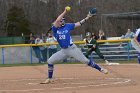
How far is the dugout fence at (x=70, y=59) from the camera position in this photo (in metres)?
25.7

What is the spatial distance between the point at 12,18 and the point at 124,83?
1981 inches

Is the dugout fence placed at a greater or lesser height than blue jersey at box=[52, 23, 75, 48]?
lesser

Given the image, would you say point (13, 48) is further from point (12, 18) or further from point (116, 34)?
point (12, 18)

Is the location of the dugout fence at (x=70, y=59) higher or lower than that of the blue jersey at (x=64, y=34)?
lower

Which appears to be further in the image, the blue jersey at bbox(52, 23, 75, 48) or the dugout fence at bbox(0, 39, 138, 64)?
the dugout fence at bbox(0, 39, 138, 64)

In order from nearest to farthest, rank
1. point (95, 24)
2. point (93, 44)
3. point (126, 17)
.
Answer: point (93, 44)
point (126, 17)
point (95, 24)

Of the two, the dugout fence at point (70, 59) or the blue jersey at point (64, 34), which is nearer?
the blue jersey at point (64, 34)

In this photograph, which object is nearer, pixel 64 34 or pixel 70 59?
pixel 64 34

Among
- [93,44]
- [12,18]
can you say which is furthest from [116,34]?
[93,44]

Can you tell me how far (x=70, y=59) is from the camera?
83.8 feet

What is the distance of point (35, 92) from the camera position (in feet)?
37.9

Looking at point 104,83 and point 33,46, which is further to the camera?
point 33,46

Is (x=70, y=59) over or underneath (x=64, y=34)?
underneath

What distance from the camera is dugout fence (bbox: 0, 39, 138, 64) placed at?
25719 mm
